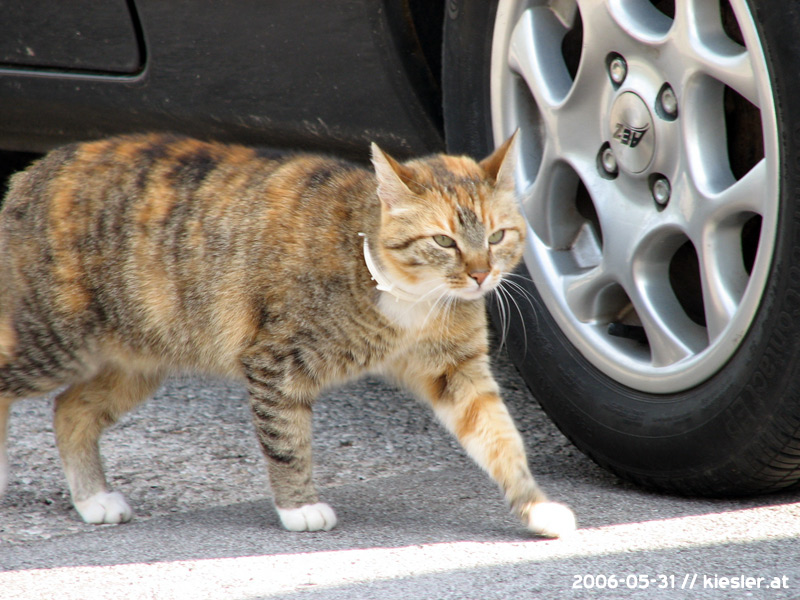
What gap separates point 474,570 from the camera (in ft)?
6.94

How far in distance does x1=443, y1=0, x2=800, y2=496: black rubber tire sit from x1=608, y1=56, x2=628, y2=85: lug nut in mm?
369

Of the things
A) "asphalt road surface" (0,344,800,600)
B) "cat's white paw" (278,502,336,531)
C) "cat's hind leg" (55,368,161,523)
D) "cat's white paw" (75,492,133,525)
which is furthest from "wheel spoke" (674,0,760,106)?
"cat's white paw" (75,492,133,525)

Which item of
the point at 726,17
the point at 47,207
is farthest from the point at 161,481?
the point at 726,17

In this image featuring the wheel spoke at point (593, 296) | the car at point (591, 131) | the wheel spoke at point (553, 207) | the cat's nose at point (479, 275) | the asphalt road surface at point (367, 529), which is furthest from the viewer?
the wheel spoke at point (553, 207)

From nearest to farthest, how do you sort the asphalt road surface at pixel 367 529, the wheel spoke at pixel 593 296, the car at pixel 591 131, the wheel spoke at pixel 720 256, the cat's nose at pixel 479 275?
the asphalt road surface at pixel 367 529 → the car at pixel 591 131 → the wheel spoke at pixel 720 256 → the cat's nose at pixel 479 275 → the wheel spoke at pixel 593 296

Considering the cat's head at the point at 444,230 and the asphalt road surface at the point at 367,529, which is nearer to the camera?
the asphalt road surface at the point at 367,529

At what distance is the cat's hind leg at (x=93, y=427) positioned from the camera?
262 centimetres

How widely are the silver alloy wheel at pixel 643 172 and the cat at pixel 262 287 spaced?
0.20 m

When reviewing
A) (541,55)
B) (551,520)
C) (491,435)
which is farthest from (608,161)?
(551,520)

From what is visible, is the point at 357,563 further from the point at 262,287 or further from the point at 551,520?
the point at 262,287

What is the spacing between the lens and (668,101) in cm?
239

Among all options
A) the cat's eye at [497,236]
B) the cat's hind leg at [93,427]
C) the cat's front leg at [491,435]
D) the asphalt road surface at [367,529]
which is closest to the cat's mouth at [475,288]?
the cat's eye at [497,236]

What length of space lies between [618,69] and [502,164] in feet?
1.27

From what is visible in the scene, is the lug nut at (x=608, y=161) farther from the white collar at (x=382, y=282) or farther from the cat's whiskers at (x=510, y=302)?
the white collar at (x=382, y=282)
